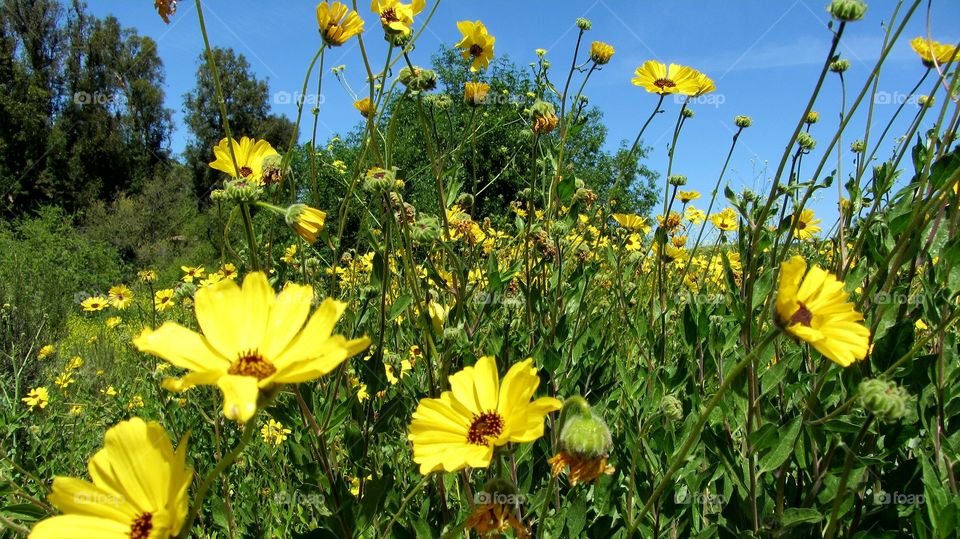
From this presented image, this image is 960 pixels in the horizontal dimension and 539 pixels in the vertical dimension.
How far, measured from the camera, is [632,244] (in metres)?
4.10

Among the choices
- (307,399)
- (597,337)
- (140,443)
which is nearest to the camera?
(140,443)

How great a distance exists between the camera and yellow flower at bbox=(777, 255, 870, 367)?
869 millimetres

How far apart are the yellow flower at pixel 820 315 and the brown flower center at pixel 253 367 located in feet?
2.53

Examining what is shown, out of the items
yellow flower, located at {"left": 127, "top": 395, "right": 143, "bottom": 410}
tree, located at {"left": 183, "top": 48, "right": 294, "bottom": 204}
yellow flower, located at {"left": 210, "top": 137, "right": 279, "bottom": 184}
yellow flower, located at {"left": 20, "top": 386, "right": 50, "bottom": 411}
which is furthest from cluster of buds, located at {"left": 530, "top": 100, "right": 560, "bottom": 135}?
tree, located at {"left": 183, "top": 48, "right": 294, "bottom": 204}

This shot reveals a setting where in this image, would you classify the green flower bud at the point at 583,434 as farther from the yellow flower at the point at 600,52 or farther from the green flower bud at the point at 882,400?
the yellow flower at the point at 600,52

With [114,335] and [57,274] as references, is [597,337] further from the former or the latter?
[57,274]

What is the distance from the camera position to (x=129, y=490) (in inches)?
30.1

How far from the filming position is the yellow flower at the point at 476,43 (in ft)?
7.59

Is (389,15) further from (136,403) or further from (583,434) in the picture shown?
(136,403)

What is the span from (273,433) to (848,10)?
2.67 m

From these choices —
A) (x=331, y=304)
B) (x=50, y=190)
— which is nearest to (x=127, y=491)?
(x=331, y=304)

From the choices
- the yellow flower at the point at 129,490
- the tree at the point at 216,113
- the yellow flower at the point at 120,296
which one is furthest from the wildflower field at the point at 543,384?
the tree at the point at 216,113

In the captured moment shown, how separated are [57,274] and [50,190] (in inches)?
670

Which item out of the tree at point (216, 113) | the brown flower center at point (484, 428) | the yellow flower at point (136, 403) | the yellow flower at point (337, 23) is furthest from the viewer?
the tree at point (216, 113)
